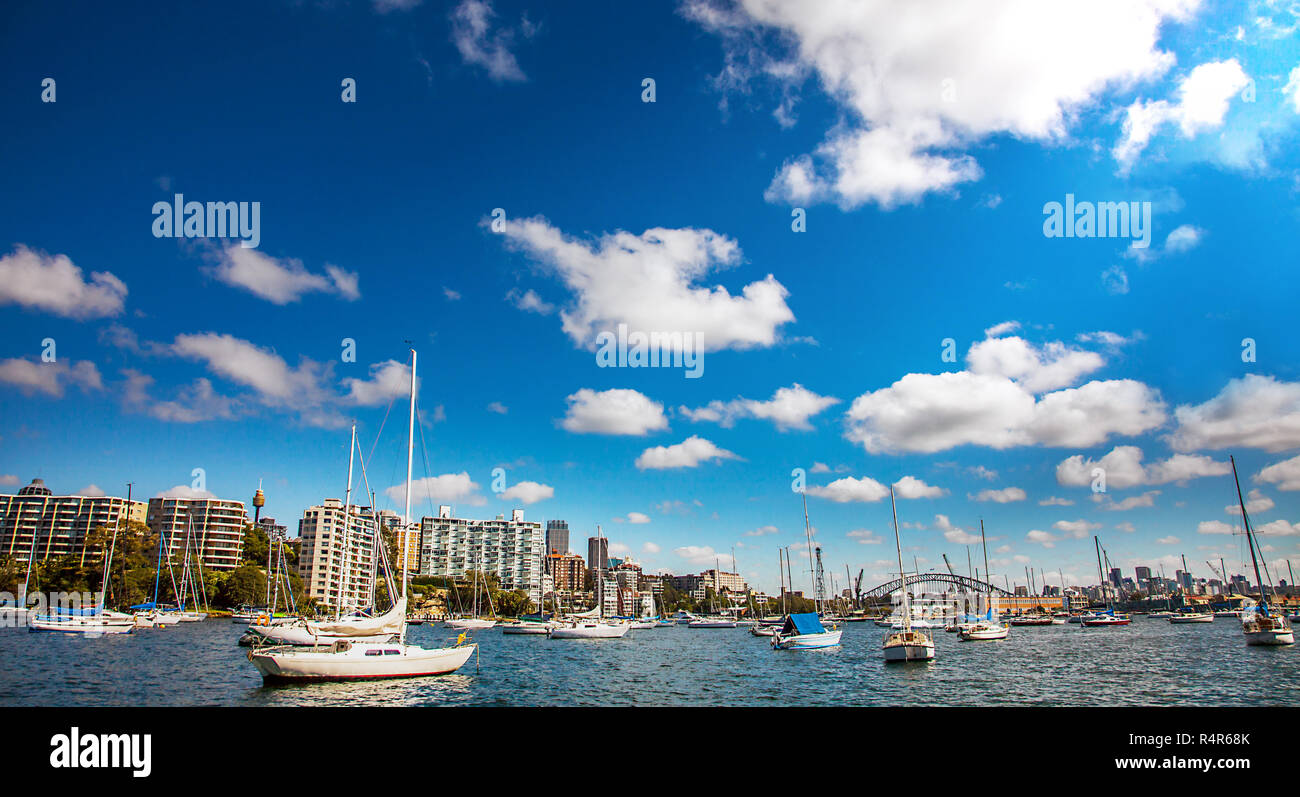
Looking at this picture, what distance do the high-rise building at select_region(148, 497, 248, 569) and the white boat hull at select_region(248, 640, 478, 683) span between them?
137323mm

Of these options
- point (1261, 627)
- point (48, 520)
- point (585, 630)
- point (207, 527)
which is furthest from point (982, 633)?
point (48, 520)

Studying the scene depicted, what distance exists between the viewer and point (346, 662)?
29141mm

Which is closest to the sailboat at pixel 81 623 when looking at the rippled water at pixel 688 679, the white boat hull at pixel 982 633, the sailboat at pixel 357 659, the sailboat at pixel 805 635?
the rippled water at pixel 688 679

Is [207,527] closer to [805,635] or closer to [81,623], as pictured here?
[81,623]

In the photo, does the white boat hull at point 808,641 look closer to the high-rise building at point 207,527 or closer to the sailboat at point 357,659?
the sailboat at point 357,659

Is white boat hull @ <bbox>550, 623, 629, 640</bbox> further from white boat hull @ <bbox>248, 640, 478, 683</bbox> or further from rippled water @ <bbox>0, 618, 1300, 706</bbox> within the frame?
white boat hull @ <bbox>248, 640, 478, 683</bbox>

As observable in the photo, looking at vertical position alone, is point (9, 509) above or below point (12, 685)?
above

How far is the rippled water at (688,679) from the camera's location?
1093 inches

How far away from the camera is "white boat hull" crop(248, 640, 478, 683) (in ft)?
93.2
